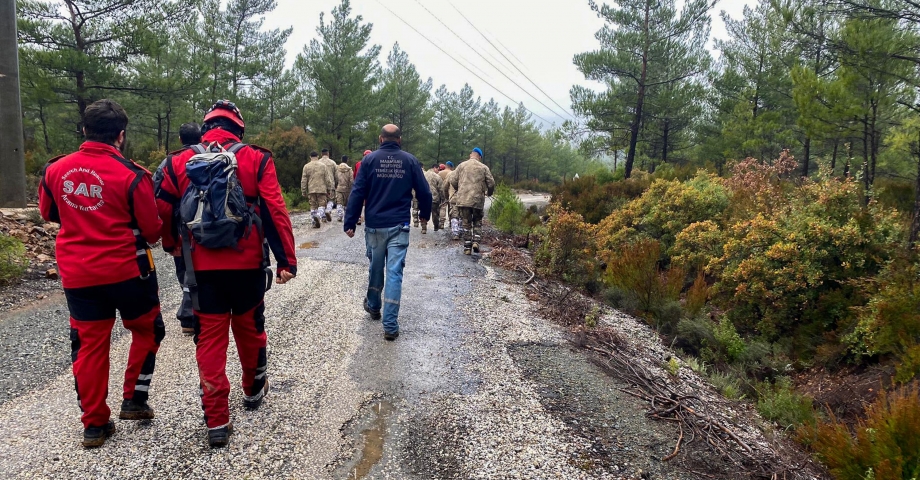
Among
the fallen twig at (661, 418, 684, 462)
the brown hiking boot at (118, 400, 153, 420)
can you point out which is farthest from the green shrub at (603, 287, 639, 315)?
the brown hiking boot at (118, 400, 153, 420)

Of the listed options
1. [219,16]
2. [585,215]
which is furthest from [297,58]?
[585,215]

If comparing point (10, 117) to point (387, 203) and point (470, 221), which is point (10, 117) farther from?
point (470, 221)

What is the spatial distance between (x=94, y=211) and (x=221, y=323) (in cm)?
91

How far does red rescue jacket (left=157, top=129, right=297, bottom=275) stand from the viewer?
295 cm

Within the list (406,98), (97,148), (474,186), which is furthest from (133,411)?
(406,98)

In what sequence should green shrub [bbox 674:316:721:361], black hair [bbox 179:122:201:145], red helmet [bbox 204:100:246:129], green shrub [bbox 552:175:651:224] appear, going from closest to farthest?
red helmet [bbox 204:100:246:129], black hair [bbox 179:122:201:145], green shrub [bbox 674:316:721:361], green shrub [bbox 552:175:651:224]

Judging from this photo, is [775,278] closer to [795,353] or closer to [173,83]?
[795,353]

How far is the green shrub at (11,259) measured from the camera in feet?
20.3

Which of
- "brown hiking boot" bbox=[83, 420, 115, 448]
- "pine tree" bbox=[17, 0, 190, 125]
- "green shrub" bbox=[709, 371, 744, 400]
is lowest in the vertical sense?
"green shrub" bbox=[709, 371, 744, 400]

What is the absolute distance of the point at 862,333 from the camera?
5.14m

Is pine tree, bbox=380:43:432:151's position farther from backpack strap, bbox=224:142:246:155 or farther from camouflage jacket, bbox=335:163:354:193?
backpack strap, bbox=224:142:246:155

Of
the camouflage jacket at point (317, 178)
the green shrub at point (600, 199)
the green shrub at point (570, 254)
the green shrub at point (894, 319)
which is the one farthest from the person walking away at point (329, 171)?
the green shrub at point (894, 319)

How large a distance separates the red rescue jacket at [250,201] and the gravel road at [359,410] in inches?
40.5

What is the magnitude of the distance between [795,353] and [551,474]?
4.62m
